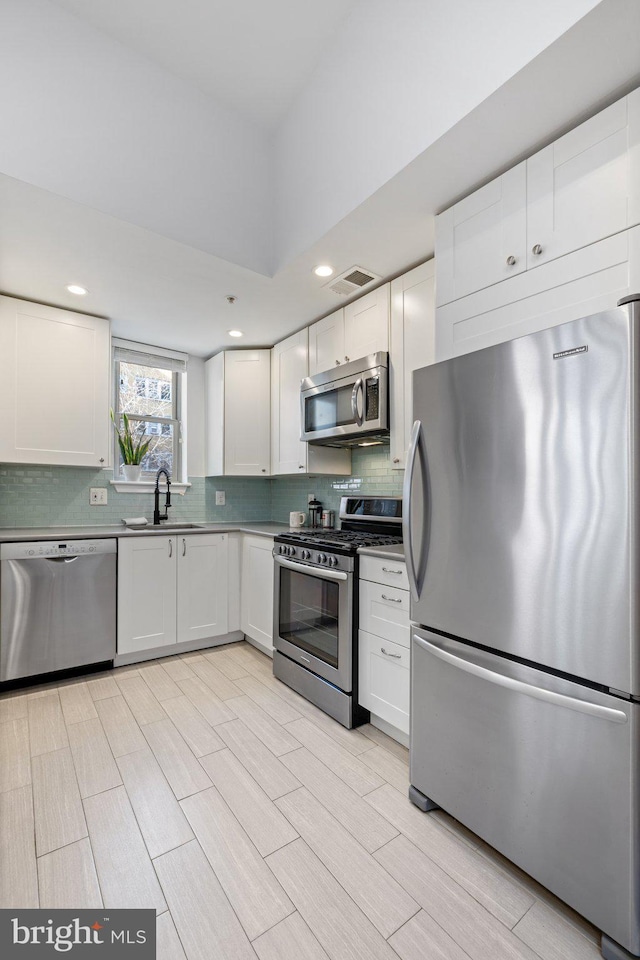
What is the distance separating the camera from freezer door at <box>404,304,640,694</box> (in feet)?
3.69

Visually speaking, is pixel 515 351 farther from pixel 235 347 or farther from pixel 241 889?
pixel 235 347

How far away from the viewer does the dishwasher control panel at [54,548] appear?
8.50 ft

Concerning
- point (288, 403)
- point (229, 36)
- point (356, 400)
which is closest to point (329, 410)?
point (356, 400)

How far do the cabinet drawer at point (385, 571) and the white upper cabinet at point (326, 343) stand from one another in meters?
Result: 1.42

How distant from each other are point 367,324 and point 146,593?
232 cm

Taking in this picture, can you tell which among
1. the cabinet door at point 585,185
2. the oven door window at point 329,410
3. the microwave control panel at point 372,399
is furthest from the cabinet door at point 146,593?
the cabinet door at point 585,185

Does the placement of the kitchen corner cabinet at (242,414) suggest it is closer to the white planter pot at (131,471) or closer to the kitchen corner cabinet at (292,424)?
the kitchen corner cabinet at (292,424)

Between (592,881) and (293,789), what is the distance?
1.06 m

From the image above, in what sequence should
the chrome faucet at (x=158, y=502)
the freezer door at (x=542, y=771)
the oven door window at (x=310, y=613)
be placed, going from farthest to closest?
the chrome faucet at (x=158, y=502), the oven door window at (x=310, y=613), the freezer door at (x=542, y=771)

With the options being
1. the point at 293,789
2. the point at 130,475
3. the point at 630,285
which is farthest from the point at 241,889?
the point at 130,475

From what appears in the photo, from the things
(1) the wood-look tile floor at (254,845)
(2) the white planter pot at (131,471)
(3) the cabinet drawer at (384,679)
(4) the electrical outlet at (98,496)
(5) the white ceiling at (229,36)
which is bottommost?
(1) the wood-look tile floor at (254,845)

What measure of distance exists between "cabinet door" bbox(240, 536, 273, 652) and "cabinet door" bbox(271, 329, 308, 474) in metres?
0.64

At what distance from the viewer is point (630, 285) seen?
1356mm

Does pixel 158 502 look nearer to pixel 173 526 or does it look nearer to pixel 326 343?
pixel 173 526
